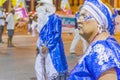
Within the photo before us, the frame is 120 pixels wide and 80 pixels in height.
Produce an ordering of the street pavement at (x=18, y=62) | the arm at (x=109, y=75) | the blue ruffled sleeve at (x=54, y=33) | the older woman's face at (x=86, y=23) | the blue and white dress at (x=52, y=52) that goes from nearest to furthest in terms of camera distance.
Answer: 1. the arm at (x=109, y=75)
2. the older woman's face at (x=86, y=23)
3. the blue and white dress at (x=52, y=52)
4. the blue ruffled sleeve at (x=54, y=33)
5. the street pavement at (x=18, y=62)

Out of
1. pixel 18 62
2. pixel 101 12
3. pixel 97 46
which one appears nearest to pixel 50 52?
pixel 101 12

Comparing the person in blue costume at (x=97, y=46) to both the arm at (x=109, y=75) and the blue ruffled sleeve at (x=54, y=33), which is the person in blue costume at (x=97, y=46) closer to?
the arm at (x=109, y=75)

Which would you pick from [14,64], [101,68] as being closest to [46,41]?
[101,68]

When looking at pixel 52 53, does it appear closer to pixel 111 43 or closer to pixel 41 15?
pixel 41 15

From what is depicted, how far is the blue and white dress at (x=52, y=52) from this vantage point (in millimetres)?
6637

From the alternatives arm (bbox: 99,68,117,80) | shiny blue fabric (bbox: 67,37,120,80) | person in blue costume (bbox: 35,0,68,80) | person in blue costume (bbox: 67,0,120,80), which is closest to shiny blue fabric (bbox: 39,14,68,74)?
person in blue costume (bbox: 35,0,68,80)

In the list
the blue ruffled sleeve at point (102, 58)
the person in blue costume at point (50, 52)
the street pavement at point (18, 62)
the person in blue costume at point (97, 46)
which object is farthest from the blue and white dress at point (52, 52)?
the blue ruffled sleeve at point (102, 58)

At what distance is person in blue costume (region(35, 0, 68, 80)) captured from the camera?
6.64m

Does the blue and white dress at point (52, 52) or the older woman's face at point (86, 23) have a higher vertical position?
the older woman's face at point (86, 23)

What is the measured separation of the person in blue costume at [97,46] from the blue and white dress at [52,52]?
3940mm

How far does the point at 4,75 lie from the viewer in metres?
10.1

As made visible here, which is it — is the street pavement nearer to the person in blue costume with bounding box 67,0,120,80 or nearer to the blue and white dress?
the blue and white dress

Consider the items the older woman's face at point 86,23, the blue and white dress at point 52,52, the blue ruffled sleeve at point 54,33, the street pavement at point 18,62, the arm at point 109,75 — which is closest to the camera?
the arm at point 109,75

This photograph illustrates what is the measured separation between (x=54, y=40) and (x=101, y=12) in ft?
13.7
